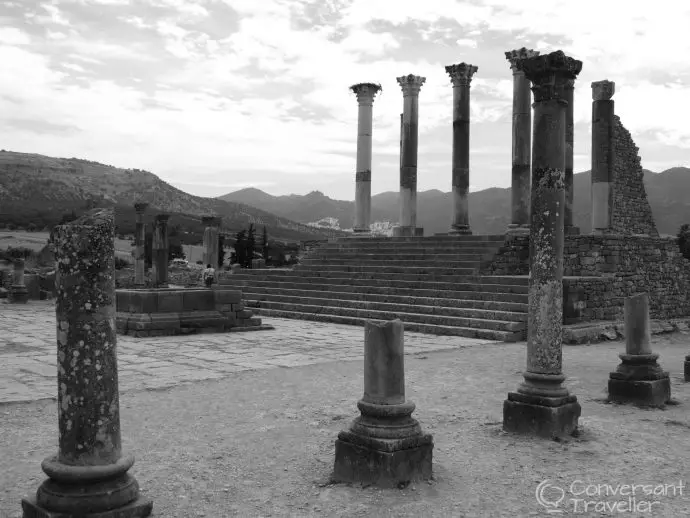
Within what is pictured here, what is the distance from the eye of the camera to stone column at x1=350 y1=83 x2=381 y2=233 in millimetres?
22578

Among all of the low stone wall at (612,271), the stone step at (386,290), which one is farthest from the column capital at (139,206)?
the low stone wall at (612,271)

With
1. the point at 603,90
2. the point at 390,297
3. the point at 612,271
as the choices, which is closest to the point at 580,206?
the point at 603,90

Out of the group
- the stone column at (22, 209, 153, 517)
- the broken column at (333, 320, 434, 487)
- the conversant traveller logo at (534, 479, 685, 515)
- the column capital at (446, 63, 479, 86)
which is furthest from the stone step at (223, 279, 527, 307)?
the stone column at (22, 209, 153, 517)

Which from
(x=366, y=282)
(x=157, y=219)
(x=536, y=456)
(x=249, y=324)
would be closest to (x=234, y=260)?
(x=157, y=219)

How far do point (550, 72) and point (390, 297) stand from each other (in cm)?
988

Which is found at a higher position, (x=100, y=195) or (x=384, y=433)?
(x=100, y=195)

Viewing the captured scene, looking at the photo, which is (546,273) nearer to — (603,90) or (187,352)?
(187,352)

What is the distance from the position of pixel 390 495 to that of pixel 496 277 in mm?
11172

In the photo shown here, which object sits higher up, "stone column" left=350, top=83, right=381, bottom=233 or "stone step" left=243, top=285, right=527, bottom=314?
"stone column" left=350, top=83, right=381, bottom=233

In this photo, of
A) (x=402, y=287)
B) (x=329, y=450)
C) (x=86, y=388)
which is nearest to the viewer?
(x=86, y=388)

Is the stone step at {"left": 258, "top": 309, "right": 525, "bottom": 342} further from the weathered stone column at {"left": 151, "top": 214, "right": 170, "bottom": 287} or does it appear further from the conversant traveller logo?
the conversant traveller logo

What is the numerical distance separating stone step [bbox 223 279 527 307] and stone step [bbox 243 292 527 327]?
44 centimetres

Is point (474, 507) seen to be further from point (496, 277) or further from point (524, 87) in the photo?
point (524, 87)

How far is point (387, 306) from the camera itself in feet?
49.5
